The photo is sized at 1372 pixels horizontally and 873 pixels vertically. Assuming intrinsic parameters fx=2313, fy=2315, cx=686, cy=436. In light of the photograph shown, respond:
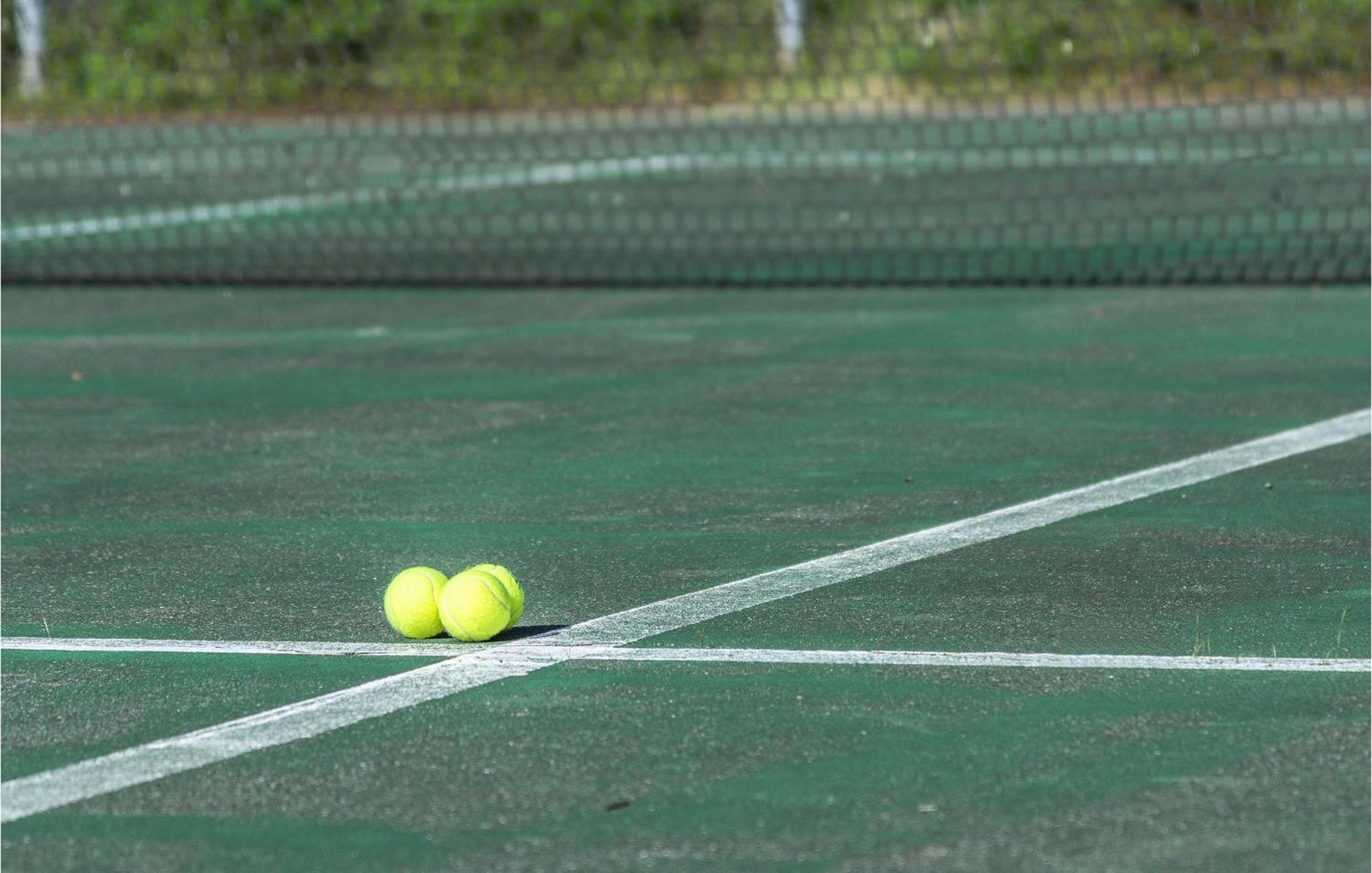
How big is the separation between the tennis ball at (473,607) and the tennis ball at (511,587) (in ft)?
0.13

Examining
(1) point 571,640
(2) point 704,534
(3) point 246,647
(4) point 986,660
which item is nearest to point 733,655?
(1) point 571,640

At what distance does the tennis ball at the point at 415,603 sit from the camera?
4145 mm

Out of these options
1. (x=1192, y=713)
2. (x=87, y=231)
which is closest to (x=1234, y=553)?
(x=1192, y=713)

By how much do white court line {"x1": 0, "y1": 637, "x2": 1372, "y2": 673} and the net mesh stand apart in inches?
213

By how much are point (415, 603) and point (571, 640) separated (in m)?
0.29

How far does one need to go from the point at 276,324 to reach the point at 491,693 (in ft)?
17.2

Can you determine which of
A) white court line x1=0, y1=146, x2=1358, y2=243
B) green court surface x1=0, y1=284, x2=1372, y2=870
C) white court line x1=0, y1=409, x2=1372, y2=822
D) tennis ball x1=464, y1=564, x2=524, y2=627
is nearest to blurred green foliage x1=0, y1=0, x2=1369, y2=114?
white court line x1=0, y1=146, x2=1358, y2=243

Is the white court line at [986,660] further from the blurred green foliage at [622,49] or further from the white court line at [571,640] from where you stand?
the blurred green foliage at [622,49]

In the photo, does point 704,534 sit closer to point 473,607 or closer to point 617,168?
point 473,607

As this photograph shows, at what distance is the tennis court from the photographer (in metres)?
3.23

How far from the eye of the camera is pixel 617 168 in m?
15.1

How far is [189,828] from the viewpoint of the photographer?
3154 millimetres

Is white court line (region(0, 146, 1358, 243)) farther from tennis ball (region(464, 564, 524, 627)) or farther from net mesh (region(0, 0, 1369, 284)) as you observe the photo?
tennis ball (region(464, 564, 524, 627))

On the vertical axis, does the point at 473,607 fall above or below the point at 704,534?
above
